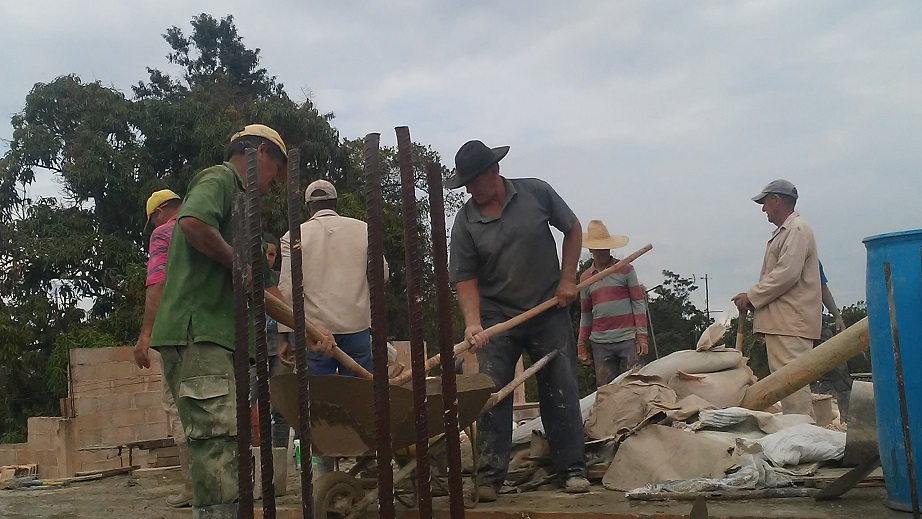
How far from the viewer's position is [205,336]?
3010mm

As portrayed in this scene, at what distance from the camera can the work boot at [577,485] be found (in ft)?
12.4

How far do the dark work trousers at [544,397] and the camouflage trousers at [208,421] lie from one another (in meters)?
1.39

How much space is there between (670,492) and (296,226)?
73.8 inches

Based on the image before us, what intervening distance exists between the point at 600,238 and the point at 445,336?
3820mm

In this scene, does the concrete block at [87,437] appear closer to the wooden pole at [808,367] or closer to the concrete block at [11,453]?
the concrete block at [11,453]

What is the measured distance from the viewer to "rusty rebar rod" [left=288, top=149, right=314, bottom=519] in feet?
8.05

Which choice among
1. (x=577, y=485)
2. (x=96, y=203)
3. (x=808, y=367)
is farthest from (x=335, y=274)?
(x=96, y=203)

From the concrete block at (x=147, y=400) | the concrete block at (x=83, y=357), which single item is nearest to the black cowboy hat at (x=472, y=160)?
the concrete block at (x=83, y=357)

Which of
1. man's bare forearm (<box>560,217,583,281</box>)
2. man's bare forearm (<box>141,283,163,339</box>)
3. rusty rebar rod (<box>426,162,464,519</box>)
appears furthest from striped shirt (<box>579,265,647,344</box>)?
rusty rebar rod (<box>426,162,464,519</box>)

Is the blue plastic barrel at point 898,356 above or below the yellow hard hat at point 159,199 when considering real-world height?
below

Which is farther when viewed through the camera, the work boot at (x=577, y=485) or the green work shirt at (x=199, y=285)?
the work boot at (x=577, y=485)

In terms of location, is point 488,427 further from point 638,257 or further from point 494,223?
point 638,257

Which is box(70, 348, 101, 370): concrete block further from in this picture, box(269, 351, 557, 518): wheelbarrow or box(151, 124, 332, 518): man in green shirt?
box(151, 124, 332, 518): man in green shirt

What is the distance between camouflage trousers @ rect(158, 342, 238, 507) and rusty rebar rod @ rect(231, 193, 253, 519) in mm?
362
